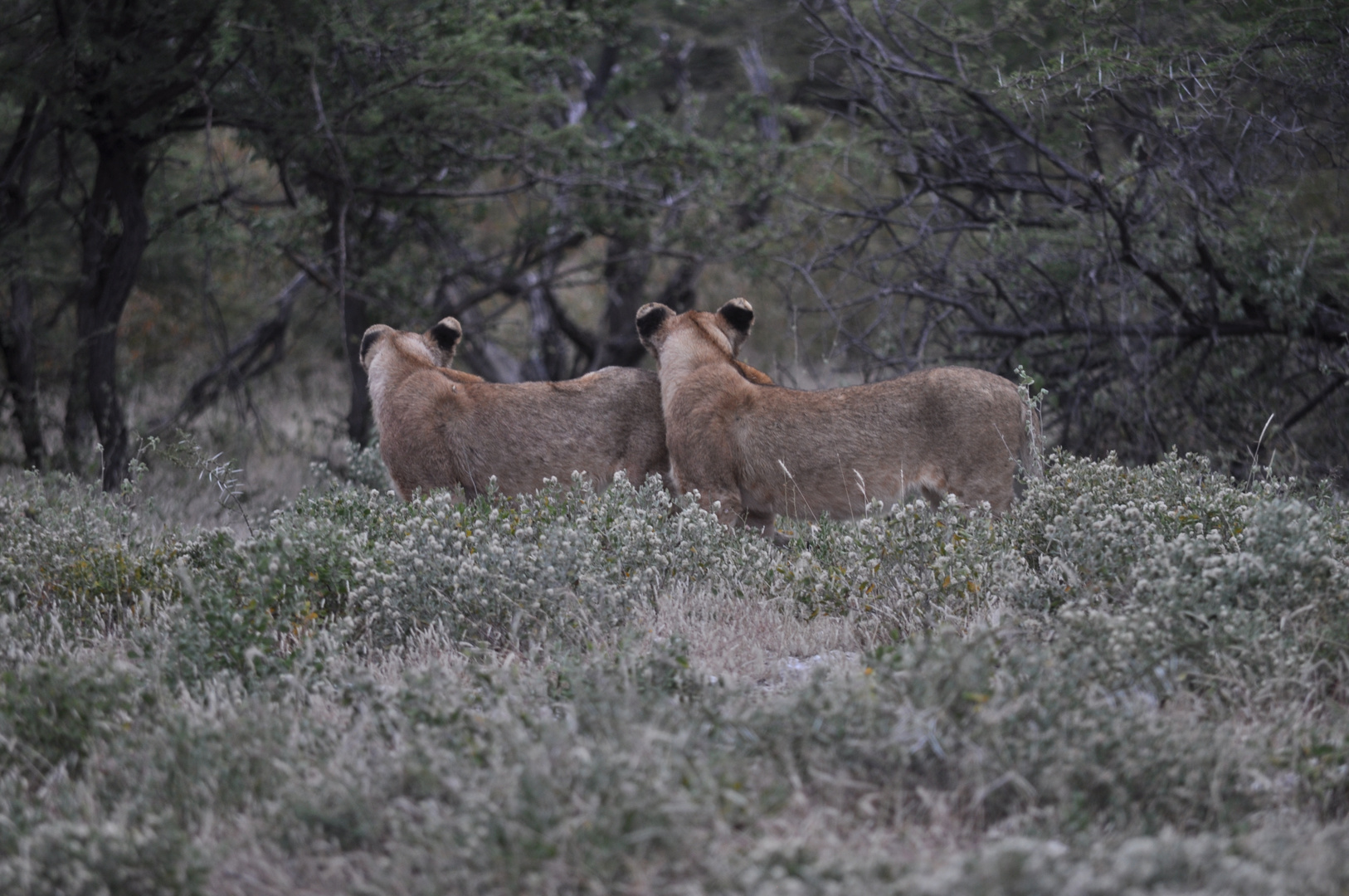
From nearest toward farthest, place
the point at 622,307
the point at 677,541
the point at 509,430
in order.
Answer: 1. the point at 677,541
2. the point at 509,430
3. the point at 622,307

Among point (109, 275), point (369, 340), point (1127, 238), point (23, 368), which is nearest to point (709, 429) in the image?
point (369, 340)

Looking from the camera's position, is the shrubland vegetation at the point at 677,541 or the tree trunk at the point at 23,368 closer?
the shrubland vegetation at the point at 677,541

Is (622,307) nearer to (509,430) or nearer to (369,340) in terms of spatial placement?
(369,340)

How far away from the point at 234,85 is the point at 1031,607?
8694 millimetres

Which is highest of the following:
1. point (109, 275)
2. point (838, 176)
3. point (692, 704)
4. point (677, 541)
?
point (838, 176)

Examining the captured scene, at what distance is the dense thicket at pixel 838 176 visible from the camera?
9.02 m

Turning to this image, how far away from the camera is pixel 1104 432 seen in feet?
32.4

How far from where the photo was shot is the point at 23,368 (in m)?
11.1

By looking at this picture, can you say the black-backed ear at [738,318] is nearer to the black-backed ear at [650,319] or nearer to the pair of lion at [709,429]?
the pair of lion at [709,429]

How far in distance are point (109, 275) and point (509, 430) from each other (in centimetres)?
513

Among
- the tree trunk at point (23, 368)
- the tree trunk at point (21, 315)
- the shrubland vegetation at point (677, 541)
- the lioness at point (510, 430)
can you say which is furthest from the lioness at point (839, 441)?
the tree trunk at point (23, 368)

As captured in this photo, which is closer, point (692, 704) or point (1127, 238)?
point (692, 704)

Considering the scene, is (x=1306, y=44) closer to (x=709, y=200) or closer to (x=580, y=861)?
(x=709, y=200)

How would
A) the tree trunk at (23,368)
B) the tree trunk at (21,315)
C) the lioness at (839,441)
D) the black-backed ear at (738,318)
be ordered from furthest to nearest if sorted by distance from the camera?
the tree trunk at (23,368), the tree trunk at (21,315), the black-backed ear at (738,318), the lioness at (839,441)
